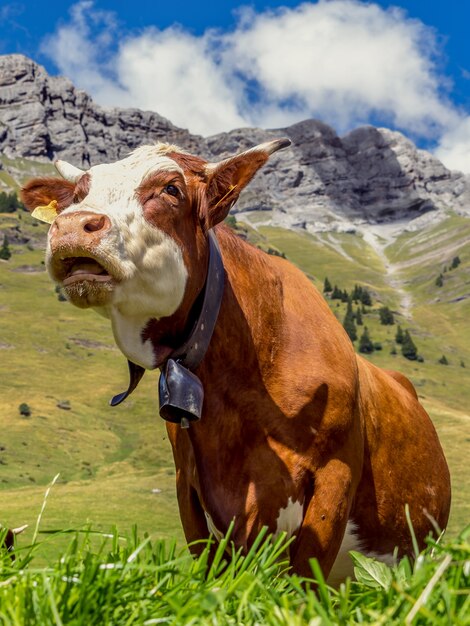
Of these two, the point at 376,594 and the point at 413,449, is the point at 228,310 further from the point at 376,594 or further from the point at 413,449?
the point at 376,594

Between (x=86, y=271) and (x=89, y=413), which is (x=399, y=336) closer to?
(x=89, y=413)

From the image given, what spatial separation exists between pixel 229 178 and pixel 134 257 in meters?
1.03

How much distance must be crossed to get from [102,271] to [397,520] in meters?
3.38

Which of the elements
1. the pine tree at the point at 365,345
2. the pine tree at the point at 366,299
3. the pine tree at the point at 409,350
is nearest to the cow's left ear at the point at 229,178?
the pine tree at the point at 409,350

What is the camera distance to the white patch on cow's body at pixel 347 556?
18.6 ft

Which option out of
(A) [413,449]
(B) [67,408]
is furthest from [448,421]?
(A) [413,449]

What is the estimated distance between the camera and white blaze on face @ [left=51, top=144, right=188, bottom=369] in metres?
4.34

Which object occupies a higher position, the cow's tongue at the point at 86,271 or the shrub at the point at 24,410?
the cow's tongue at the point at 86,271

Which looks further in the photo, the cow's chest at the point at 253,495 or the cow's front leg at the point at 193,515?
the cow's front leg at the point at 193,515

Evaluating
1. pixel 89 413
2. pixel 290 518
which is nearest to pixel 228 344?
pixel 290 518

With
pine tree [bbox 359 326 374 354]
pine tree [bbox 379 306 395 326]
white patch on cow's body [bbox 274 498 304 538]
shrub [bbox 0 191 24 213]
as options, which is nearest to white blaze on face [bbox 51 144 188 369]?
white patch on cow's body [bbox 274 498 304 538]

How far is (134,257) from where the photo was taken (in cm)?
439

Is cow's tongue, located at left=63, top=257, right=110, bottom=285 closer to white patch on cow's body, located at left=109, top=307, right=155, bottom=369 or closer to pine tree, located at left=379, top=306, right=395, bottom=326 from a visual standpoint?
white patch on cow's body, located at left=109, top=307, right=155, bottom=369

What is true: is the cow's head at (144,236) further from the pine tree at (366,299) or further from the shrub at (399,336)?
the pine tree at (366,299)
